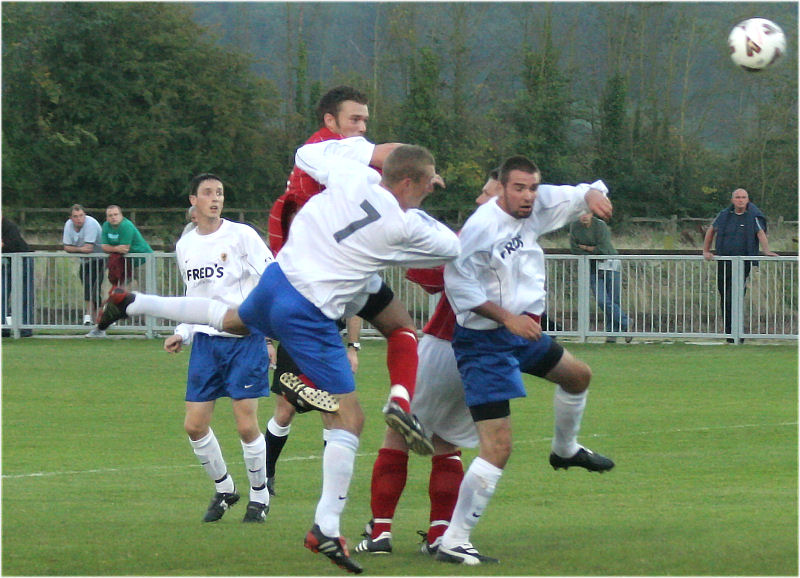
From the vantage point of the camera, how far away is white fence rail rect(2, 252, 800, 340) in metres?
19.0

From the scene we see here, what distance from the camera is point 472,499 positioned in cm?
675

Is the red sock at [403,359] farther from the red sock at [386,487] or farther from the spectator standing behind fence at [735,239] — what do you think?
the spectator standing behind fence at [735,239]

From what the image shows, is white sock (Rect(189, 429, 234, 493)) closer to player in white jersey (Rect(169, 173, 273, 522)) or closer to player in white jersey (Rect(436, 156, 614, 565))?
player in white jersey (Rect(169, 173, 273, 522))

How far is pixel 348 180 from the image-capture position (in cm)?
669

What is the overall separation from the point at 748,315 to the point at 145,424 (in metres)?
9.97

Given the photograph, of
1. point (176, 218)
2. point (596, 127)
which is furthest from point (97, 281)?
point (596, 127)

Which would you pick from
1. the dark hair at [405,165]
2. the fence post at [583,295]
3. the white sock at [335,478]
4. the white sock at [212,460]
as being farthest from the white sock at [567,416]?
the fence post at [583,295]

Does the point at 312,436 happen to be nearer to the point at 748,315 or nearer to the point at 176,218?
the point at 748,315

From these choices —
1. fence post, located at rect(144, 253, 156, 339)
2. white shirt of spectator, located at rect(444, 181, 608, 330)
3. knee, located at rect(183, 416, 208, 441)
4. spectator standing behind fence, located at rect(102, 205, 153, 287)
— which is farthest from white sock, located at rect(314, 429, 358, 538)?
spectator standing behind fence, located at rect(102, 205, 153, 287)

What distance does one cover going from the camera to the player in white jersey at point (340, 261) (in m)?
6.53

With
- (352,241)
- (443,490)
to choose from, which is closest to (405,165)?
(352,241)

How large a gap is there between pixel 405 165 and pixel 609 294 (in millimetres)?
13033

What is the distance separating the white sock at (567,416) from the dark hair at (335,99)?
6.66ft

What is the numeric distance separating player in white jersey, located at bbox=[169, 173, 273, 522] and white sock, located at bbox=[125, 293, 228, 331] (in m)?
0.44
